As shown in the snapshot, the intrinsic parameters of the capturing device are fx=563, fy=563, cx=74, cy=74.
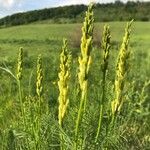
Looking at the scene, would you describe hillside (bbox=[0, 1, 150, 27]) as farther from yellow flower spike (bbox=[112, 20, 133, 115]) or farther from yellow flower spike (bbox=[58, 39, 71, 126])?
yellow flower spike (bbox=[58, 39, 71, 126])

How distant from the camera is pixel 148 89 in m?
9.70

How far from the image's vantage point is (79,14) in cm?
5434

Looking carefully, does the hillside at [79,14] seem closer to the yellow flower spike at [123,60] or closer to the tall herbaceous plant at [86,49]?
the yellow flower spike at [123,60]

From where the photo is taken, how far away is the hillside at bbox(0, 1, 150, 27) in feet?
177

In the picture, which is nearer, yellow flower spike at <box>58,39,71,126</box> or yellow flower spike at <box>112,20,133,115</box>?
yellow flower spike at <box>58,39,71,126</box>

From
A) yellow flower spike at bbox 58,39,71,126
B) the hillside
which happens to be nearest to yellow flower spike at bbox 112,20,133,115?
yellow flower spike at bbox 58,39,71,126

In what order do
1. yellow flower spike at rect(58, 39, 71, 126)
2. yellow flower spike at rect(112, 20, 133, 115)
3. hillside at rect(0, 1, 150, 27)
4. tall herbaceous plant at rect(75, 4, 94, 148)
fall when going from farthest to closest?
hillside at rect(0, 1, 150, 27), yellow flower spike at rect(112, 20, 133, 115), yellow flower spike at rect(58, 39, 71, 126), tall herbaceous plant at rect(75, 4, 94, 148)

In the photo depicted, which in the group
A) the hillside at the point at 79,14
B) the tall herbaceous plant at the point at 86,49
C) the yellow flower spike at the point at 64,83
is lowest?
the hillside at the point at 79,14

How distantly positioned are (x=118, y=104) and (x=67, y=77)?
0.45 metres

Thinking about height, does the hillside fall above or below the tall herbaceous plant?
below

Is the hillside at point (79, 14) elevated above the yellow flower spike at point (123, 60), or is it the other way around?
the yellow flower spike at point (123, 60)

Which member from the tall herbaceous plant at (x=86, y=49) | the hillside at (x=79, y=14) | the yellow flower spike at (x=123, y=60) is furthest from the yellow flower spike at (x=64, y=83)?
the hillside at (x=79, y=14)

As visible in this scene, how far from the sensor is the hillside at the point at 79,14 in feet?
177

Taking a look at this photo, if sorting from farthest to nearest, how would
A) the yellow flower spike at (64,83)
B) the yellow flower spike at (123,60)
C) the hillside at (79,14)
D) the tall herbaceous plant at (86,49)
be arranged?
the hillside at (79,14), the yellow flower spike at (123,60), the yellow flower spike at (64,83), the tall herbaceous plant at (86,49)
